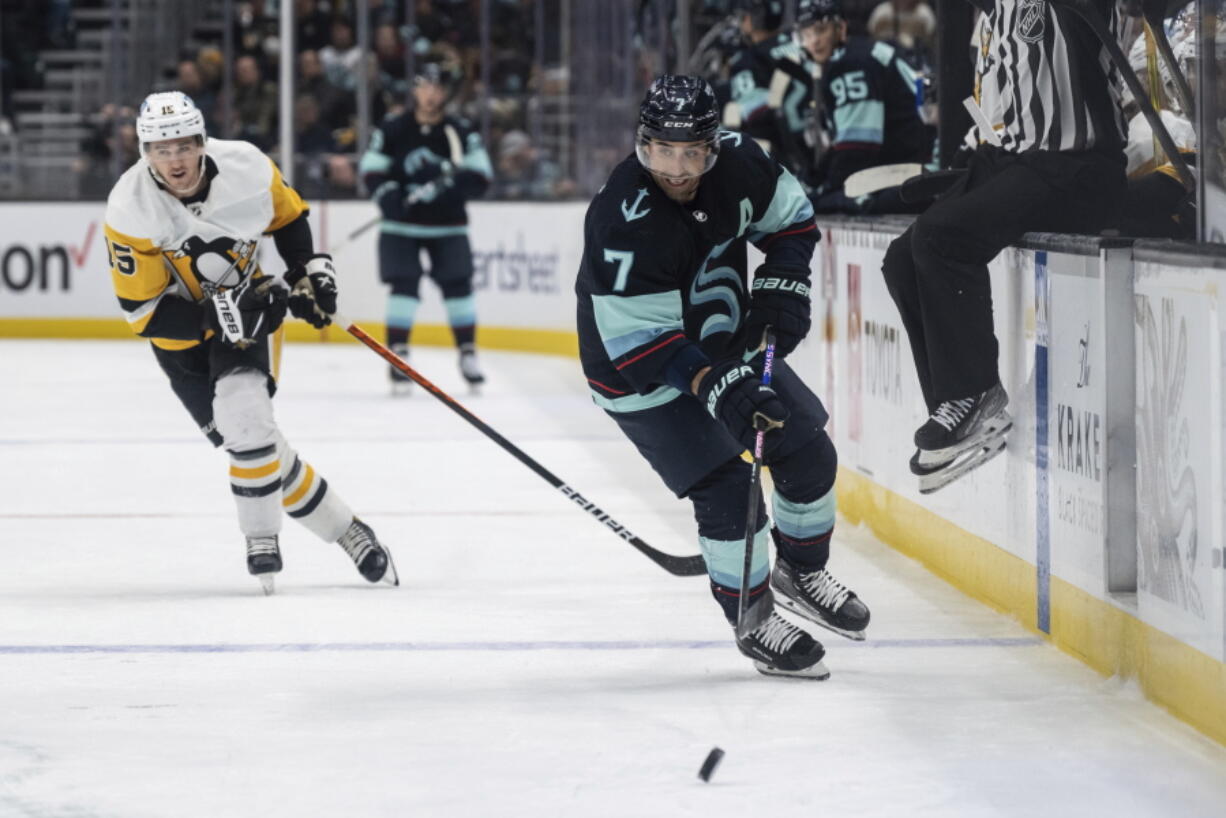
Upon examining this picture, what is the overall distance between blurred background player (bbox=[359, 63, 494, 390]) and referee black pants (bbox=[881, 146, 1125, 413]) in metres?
5.07

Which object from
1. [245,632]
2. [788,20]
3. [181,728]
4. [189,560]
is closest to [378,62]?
[788,20]

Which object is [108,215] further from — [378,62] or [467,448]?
[378,62]

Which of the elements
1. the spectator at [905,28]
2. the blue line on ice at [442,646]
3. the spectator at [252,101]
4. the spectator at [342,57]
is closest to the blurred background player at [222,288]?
the blue line on ice at [442,646]

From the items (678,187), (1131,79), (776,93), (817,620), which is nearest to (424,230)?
(776,93)

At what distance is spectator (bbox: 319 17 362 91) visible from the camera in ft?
42.0

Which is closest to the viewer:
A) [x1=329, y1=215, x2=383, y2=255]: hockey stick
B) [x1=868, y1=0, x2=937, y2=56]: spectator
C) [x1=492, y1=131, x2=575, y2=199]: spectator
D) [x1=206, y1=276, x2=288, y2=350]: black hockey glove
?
[x1=206, y1=276, x2=288, y2=350]: black hockey glove

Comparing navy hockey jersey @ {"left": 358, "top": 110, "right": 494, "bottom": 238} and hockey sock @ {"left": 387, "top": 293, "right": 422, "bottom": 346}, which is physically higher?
navy hockey jersey @ {"left": 358, "top": 110, "right": 494, "bottom": 238}

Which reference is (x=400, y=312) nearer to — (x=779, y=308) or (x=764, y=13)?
(x=764, y=13)

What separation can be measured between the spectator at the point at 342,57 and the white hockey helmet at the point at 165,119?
8312mm

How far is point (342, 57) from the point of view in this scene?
42.5 ft

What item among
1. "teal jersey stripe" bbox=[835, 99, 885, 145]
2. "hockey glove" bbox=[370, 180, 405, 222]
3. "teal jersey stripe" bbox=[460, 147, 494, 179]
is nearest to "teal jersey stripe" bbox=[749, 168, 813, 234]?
"teal jersey stripe" bbox=[835, 99, 885, 145]

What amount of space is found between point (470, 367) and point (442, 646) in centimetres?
522

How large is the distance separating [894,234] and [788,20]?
2887 millimetres

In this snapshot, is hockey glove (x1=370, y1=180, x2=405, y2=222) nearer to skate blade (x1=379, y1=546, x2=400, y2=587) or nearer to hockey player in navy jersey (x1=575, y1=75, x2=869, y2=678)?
skate blade (x1=379, y1=546, x2=400, y2=587)
